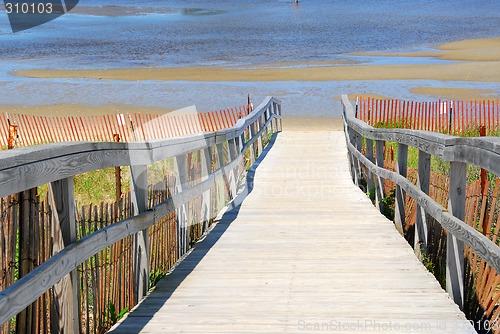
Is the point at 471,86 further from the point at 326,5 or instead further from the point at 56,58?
the point at 326,5

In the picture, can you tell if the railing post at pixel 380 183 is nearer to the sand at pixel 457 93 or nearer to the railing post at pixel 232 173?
the railing post at pixel 232 173

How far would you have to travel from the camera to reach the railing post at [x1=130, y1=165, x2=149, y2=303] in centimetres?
580

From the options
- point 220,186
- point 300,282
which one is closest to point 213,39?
point 220,186

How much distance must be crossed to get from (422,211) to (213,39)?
6552 centimetres

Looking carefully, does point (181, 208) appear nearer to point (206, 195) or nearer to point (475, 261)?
point (206, 195)

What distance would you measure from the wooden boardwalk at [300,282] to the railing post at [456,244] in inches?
4.0

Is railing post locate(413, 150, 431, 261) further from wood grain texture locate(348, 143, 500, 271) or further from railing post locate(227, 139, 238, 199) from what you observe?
railing post locate(227, 139, 238, 199)

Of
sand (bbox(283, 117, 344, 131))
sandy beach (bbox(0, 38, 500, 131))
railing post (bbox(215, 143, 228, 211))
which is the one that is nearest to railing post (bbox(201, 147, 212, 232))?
railing post (bbox(215, 143, 228, 211))

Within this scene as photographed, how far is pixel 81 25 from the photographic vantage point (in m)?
93.8

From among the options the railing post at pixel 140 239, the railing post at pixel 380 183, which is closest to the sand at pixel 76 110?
the railing post at pixel 380 183

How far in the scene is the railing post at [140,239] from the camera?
580cm

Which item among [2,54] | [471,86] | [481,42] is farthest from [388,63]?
[2,54]

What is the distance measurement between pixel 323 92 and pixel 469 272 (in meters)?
30.9

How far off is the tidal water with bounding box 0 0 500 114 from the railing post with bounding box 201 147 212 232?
23.6 meters
